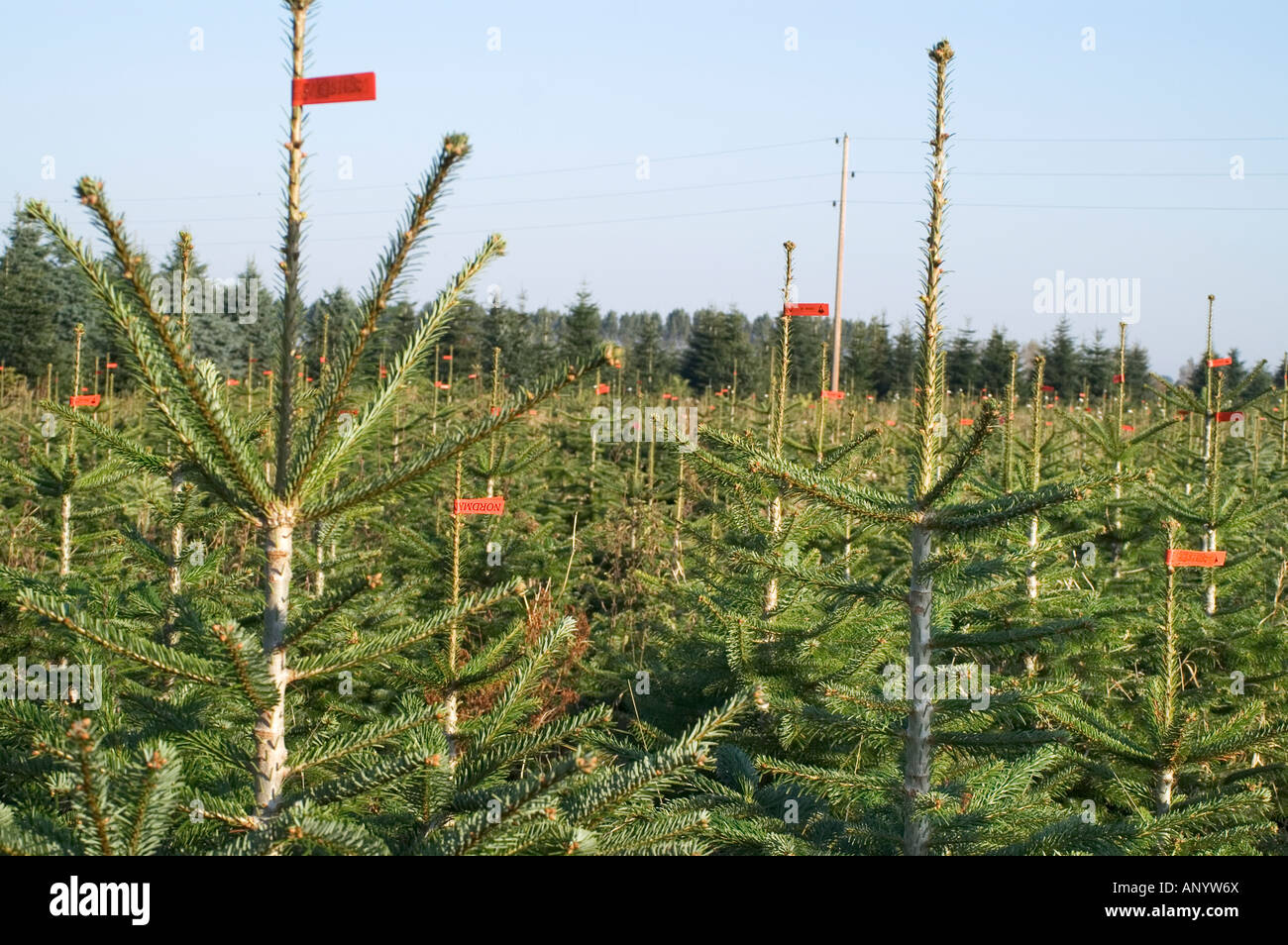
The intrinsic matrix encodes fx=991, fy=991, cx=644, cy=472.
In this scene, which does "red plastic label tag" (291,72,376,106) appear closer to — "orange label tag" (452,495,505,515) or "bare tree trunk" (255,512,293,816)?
"bare tree trunk" (255,512,293,816)

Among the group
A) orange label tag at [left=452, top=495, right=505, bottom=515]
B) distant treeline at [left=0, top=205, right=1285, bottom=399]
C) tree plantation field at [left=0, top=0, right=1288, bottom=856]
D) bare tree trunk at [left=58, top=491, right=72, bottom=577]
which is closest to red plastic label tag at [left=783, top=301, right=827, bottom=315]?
tree plantation field at [left=0, top=0, right=1288, bottom=856]

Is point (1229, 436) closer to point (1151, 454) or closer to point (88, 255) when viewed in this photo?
point (1151, 454)

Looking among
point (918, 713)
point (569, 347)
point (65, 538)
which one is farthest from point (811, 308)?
point (569, 347)

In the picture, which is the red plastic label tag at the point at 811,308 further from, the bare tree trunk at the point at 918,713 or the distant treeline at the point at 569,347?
the distant treeline at the point at 569,347

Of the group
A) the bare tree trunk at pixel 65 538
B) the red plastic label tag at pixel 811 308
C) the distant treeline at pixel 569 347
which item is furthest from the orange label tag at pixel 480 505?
the distant treeline at pixel 569 347

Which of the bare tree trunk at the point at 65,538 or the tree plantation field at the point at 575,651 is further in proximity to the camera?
the bare tree trunk at the point at 65,538

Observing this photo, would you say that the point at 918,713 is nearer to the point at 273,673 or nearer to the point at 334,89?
the point at 273,673

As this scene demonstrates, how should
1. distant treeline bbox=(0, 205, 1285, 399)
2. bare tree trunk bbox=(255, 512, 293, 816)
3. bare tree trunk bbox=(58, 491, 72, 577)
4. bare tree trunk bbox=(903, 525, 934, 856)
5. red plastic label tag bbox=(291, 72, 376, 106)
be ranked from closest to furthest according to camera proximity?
red plastic label tag bbox=(291, 72, 376, 106) < bare tree trunk bbox=(255, 512, 293, 816) < bare tree trunk bbox=(903, 525, 934, 856) < bare tree trunk bbox=(58, 491, 72, 577) < distant treeline bbox=(0, 205, 1285, 399)

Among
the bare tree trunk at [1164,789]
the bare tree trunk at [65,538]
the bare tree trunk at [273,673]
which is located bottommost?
the bare tree trunk at [1164,789]

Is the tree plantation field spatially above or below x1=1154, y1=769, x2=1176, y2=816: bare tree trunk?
above

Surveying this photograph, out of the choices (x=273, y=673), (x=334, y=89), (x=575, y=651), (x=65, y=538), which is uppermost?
(x=334, y=89)
